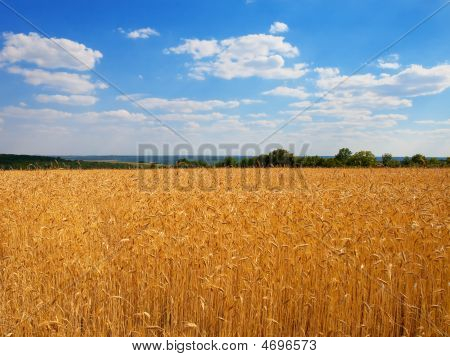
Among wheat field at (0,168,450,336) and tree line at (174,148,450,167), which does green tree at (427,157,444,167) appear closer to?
tree line at (174,148,450,167)

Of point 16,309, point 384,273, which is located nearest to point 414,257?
point 384,273

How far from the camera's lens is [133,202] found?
832 centimetres

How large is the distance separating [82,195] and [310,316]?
724 cm

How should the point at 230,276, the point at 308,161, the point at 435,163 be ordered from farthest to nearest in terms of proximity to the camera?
1. the point at 435,163
2. the point at 308,161
3. the point at 230,276

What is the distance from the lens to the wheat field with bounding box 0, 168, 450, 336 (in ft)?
12.4

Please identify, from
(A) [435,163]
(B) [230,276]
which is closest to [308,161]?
(A) [435,163]

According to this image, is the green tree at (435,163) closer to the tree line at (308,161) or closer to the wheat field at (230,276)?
the tree line at (308,161)

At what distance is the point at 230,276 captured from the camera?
13.4 feet

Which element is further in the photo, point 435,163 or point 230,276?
point 435,163

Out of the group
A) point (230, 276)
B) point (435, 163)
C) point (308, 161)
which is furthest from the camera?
point (435, 163)

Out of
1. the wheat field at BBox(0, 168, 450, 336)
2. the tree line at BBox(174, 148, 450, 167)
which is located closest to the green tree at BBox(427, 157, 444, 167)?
the tree line at BBox(174, 148, 450, 167)

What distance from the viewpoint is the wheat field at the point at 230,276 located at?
12.4ft

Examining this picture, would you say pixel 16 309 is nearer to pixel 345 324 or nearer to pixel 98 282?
pixel 98 282

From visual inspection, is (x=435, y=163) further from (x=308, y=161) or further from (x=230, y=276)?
(x=230, y=276)
